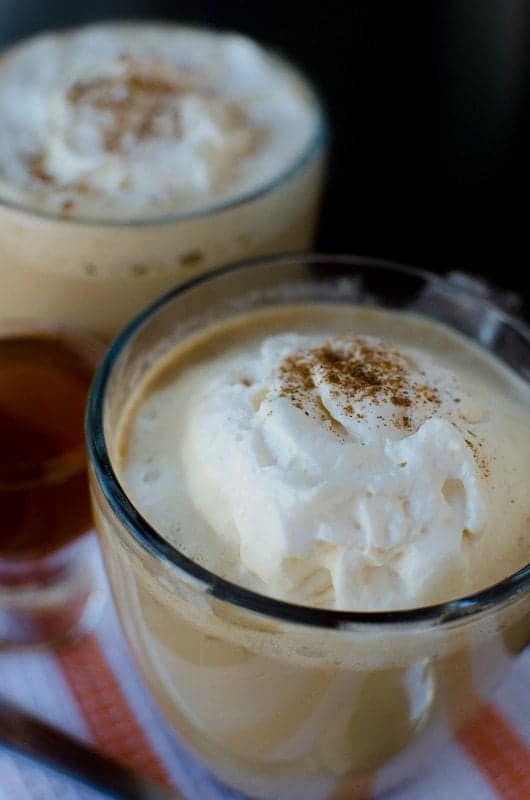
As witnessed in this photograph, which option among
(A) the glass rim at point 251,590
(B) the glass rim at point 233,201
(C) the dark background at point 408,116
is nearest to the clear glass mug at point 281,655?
(A) the glass rim at point 251,590

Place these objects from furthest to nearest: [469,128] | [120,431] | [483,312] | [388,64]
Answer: [388,64] → [469,128] → [483,312] → [120,431]

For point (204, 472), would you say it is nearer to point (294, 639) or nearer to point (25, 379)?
point (294, 639)

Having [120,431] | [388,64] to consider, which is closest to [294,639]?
[120,431]

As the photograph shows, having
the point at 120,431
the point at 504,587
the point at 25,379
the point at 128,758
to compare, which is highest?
the point at 504,587

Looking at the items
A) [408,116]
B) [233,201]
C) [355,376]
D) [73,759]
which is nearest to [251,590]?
[355,376]

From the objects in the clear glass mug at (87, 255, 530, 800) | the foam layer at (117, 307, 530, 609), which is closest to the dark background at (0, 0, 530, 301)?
the clear glass mug at (87, 255, 530, 800)

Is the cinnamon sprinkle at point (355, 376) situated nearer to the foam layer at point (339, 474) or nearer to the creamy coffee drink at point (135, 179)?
the foam layer at point (339, 474)

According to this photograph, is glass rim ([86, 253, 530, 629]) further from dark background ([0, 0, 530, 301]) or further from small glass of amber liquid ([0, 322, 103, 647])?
dark background ([0, 0, 530, 301])
